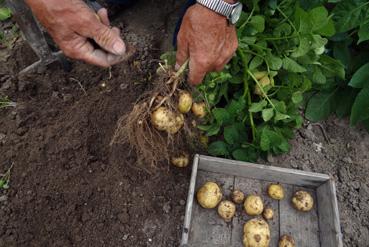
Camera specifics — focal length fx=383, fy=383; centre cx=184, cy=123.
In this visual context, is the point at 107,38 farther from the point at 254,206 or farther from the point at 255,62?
the point at 254,206

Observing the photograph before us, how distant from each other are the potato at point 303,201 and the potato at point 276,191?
0.22ft

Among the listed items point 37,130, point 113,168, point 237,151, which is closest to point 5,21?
point 37,130

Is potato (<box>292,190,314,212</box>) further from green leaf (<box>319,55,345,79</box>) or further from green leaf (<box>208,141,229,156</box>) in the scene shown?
green leaf (<box>319,55,345,79</box>)

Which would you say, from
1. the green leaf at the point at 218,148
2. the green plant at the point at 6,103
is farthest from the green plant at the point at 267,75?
the green plant at the point at 6,103

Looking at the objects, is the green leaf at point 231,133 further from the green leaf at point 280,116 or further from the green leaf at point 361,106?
the green leaf at point 361,106

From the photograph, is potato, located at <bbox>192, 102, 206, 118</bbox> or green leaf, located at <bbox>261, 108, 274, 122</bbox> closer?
green leaf, located at <bbox>261, 108, 274, 122</bbox>

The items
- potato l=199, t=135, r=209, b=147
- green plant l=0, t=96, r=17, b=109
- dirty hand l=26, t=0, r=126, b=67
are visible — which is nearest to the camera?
dirty hand l=26, t=0, r=126, b=67

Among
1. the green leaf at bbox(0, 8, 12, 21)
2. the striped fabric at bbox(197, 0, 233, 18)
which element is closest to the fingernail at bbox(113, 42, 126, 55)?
the striped fabric at bbox(197, 0, 233, 18)

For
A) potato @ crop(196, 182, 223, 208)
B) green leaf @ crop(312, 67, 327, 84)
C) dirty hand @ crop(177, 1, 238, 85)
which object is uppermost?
dirty hand @ crop(177, 1, 238, 85)

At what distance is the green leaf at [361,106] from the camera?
178cm

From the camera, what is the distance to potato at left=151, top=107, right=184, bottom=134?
1562 mm

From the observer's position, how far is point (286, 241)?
167cm

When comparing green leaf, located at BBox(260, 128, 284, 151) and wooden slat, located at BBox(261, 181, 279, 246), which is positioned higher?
green leaf, located at BBox(260, 128, 284, 151)

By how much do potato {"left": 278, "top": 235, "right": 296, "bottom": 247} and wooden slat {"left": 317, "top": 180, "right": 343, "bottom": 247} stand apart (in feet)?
0.51
